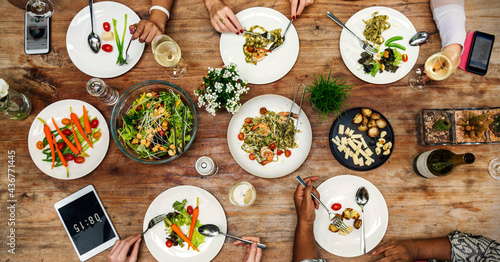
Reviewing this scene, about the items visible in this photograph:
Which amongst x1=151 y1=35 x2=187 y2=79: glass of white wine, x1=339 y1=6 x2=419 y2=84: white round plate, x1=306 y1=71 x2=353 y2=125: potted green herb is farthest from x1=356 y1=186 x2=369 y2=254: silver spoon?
x1=151 y1=35 x2=187 y2=79: glass of white wine

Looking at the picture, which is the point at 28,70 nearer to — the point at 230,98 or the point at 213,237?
the point at 230,98

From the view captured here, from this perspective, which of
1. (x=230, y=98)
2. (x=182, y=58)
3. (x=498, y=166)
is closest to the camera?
(x=230, y=98)

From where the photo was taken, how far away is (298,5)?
2.18 metres

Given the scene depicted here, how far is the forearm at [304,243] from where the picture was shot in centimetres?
197

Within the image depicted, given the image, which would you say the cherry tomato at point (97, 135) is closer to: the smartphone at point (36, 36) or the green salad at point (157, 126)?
the green salad at point (157, 126)

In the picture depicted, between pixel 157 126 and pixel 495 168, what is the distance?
2567mm

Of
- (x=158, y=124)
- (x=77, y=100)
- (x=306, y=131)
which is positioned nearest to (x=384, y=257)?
(x=306, y=131)

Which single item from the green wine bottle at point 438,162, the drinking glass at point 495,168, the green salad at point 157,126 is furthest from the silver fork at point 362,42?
the green salad at point 157,126

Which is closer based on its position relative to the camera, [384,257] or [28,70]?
[384,257]

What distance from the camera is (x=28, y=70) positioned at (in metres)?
2.28

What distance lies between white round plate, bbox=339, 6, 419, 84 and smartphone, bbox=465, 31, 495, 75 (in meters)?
0.42

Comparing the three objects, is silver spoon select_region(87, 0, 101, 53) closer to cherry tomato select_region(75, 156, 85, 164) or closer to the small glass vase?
the small glass vase

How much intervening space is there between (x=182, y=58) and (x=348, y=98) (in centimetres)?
135

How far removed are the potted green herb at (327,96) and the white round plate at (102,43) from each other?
139cm
